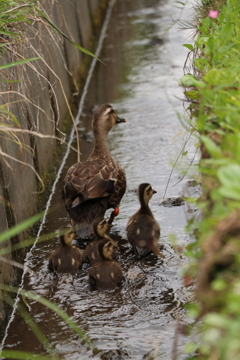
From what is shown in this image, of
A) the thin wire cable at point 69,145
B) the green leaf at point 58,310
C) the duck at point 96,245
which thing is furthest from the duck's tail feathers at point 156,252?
the green leaf at point 58,310

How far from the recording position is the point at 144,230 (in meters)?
5.01

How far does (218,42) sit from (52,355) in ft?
5.99

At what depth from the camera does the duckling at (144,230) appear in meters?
4.93

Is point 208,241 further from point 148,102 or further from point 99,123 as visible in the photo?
point 148,102

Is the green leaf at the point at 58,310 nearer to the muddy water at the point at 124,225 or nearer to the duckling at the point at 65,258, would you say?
the muddy water at the point at 124,225

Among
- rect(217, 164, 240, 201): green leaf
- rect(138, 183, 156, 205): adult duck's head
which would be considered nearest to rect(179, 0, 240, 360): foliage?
rect(217, 164, 240, 201): green leaf

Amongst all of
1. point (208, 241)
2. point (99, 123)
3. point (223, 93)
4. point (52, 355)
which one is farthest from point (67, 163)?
point (208, 241)

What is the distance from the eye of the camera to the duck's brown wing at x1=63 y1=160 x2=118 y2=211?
204 inches

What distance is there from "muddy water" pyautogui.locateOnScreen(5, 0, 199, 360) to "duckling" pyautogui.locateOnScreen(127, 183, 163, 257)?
0.08 meters

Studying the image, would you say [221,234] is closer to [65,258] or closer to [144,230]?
[65,258]

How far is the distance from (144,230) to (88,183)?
57cm

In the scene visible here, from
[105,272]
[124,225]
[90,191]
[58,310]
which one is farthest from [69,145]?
[58,310]

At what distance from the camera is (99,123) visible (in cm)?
614

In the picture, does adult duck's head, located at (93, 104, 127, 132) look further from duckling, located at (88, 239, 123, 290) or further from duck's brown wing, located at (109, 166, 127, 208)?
duckling, located at (88, 239, 123, 290)
